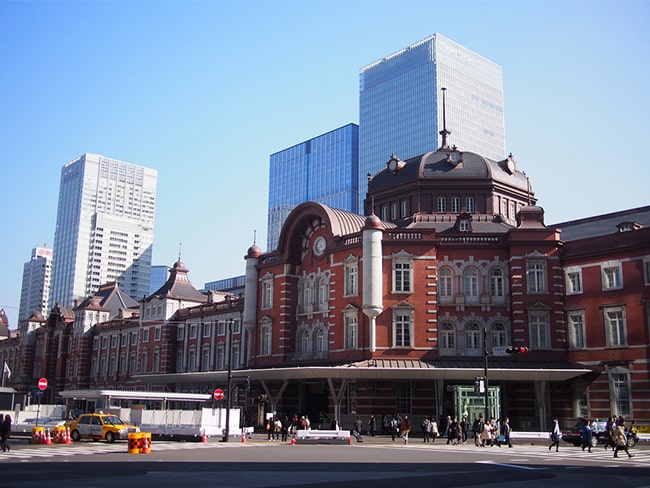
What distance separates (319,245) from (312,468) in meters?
32.0

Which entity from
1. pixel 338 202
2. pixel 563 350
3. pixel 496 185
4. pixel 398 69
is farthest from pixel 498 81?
pixel 563 350

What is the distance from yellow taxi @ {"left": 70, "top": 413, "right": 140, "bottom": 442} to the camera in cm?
3603

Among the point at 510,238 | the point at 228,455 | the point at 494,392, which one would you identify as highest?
the point at 510,238

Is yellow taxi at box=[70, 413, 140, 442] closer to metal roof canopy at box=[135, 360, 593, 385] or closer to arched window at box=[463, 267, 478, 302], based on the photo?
metal roof canopy at box=[135, 360, 593, 385]

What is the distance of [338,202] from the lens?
614 ft

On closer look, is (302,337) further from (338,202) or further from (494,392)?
(338,202)

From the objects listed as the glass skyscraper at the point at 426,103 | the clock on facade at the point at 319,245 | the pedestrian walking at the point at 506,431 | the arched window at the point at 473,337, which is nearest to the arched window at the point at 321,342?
the clock on facade at the point at 319,245

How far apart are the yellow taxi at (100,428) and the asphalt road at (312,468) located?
456cm

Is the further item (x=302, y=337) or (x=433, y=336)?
(x=302, y=337)

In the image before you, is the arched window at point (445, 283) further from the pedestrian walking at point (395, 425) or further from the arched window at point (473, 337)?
the pedestrian walking at point (395, 425)

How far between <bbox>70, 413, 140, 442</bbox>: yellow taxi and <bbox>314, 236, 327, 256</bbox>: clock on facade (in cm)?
2123

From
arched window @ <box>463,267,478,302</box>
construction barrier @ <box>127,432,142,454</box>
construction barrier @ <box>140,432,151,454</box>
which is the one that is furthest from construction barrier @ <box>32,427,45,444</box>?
arched window @ <box>463,267,478,302</box>

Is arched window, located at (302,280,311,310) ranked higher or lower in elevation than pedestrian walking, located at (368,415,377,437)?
higher

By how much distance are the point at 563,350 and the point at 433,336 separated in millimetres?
8250
